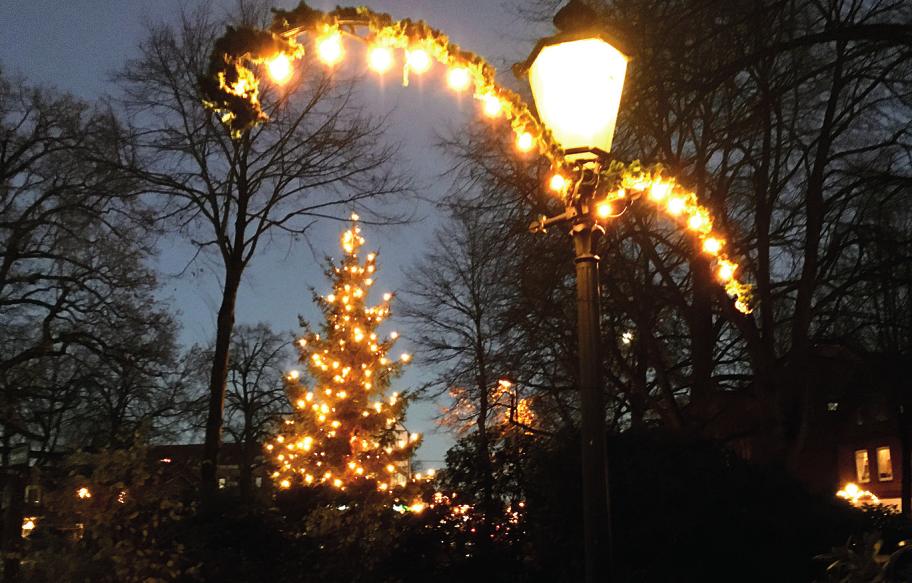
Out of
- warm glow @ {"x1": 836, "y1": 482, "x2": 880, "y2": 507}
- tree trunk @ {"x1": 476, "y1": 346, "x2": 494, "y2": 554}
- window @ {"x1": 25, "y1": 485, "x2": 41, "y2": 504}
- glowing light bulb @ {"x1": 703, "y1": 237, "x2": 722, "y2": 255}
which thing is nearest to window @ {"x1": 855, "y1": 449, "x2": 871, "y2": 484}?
warm glow @ {"x1": 836, "y1": 482, "x2": 880, "y2": 507}

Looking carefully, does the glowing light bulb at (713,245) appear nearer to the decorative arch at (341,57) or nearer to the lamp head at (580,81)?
the decorative arch at (341,57)

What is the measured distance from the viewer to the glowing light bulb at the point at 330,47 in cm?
416

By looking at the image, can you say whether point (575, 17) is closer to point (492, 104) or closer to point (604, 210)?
point (492, 104)

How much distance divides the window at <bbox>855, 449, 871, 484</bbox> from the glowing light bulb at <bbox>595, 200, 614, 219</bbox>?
1945 inches

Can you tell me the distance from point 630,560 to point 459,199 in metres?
8.45

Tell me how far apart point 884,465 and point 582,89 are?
49501 mm

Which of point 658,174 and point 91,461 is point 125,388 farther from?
point 658,174

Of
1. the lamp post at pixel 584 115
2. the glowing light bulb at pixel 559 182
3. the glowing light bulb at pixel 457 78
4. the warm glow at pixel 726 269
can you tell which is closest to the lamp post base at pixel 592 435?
the lamp post at pixel 584 115

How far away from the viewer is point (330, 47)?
13.7ft

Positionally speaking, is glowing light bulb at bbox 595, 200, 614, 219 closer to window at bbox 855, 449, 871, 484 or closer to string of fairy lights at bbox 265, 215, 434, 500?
string of fairy lights at bbox 265, 215, 434, 500

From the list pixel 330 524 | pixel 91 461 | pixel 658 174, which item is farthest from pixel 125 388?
pixel 658 174

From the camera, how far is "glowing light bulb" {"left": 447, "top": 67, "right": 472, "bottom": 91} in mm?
4695

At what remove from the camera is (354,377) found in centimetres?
2006

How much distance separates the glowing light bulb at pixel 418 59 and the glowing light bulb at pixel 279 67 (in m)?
0.66
